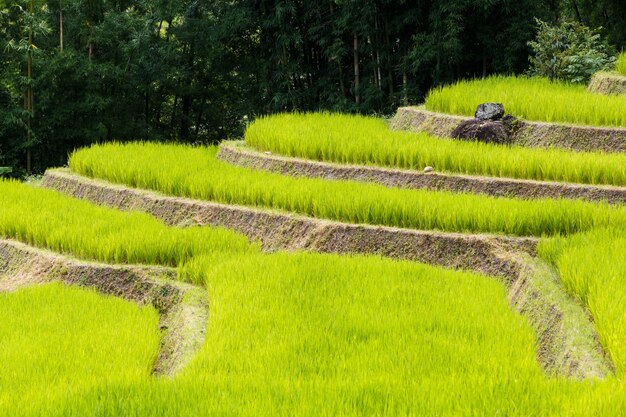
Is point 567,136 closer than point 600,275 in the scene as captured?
No

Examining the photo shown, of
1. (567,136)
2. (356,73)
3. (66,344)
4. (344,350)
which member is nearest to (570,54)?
(567,136)

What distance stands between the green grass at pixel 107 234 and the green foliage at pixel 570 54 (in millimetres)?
6528

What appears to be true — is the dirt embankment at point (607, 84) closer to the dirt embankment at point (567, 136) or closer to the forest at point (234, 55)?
the dirt embankment at point (567, 136)

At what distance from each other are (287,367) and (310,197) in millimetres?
3332

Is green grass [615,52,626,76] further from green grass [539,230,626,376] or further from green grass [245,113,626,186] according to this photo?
green grass [539,230,626,376]

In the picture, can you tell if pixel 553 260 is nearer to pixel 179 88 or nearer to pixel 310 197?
pixel 310 197

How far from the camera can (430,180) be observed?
7695mm

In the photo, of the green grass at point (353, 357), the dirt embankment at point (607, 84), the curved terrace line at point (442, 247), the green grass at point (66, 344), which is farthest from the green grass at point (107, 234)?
the dirt embankment at point (607, 84)

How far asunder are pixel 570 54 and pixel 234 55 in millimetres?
8323

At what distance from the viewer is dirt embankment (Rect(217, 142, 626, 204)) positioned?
7.01 m

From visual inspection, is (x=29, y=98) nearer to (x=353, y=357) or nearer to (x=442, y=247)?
(x=442, y=247)

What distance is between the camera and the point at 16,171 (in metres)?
15.5

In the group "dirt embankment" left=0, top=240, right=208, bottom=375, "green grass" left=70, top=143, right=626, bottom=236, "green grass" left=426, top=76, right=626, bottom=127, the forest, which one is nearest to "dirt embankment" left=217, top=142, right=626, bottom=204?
"green grass" left=70, top=143, right=626, bottom=236

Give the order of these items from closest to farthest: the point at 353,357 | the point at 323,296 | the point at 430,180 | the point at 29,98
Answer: the point at 353,357 < the point at 323,296 < the point at 430,180 < the point at 29,98
